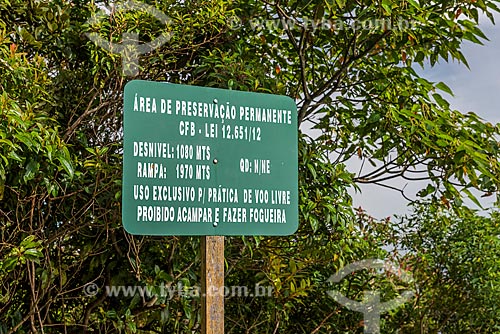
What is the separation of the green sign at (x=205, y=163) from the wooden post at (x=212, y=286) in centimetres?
12

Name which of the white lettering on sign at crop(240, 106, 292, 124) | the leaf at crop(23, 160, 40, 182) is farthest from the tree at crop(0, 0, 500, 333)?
the white lettering on sign at crop(240, 106, 292, 124)

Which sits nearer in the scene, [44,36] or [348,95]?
[44,36]

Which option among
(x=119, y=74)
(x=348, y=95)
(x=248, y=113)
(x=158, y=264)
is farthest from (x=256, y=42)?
(x=248, y=113)

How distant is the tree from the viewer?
12.5ft

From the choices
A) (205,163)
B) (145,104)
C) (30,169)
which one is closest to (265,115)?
(205,163)

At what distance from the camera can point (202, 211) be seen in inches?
107

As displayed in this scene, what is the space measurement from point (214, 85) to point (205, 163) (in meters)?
1.39

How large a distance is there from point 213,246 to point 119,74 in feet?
4.71

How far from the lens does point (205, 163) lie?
2756mm

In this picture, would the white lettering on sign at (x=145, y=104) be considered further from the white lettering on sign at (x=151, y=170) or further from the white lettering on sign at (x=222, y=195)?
the white lettering on sign at (x=222, y=195)

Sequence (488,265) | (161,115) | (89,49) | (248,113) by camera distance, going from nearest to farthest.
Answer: (161,115) → (248,113) → (89,49) → (488,265)

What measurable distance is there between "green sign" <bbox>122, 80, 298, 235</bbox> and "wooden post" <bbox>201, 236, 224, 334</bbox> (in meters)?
0.12

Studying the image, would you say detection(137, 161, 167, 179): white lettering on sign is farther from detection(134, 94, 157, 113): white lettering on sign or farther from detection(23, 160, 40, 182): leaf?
detection(23, 160, 40, 182): leaf

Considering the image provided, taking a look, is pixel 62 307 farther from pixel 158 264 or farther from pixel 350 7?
pixel 350 7
